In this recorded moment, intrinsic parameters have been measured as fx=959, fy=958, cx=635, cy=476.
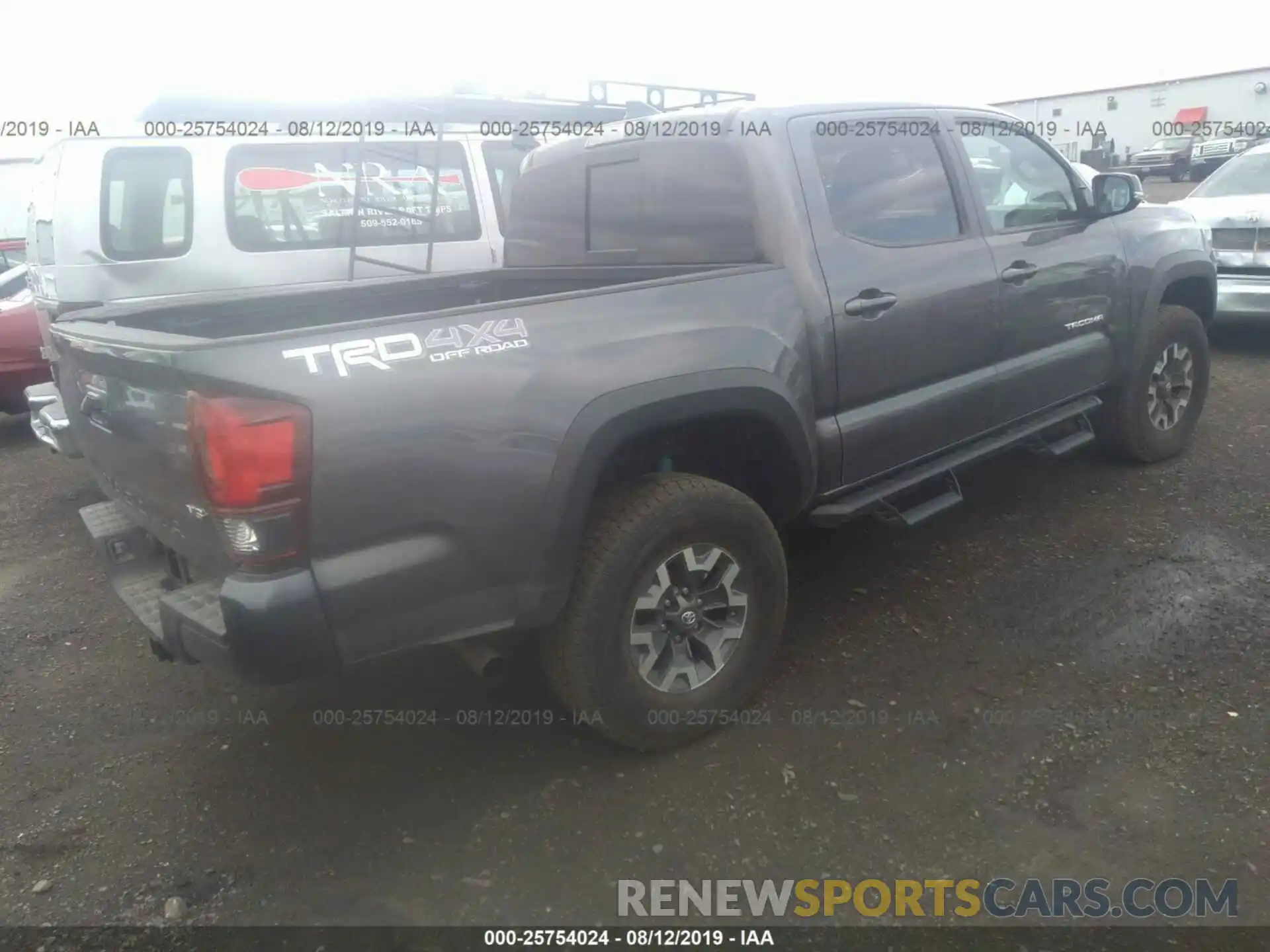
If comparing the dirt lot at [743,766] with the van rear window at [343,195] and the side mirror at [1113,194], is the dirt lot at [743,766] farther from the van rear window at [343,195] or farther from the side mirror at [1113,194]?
the van rear window at [343,195]

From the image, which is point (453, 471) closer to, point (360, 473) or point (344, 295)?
point (360, 473)

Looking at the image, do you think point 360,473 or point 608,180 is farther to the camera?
point 608,180

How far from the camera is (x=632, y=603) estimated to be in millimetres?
2777

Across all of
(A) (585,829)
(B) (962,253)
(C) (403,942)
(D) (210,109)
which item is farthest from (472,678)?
(D) (210,109)

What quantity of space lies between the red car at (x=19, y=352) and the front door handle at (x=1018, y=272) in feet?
21.9

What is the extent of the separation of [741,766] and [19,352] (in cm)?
675

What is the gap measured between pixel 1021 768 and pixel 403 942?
1.78m

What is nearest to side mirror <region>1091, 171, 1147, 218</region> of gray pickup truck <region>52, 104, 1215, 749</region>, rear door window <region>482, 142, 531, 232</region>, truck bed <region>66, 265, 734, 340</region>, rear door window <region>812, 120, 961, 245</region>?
gray pickup truck <region>52, 104, 1215, 749</region>

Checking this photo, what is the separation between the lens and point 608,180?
371 cm

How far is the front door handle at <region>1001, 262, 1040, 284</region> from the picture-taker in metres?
3.82

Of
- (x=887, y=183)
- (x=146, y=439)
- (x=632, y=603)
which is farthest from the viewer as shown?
(x=887, y=183)

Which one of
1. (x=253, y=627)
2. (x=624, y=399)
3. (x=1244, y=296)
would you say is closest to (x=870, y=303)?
(x=624, y=399)

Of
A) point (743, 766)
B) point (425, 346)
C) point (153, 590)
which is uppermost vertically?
point (425, 346)

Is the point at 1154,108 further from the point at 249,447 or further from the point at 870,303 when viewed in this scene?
the point at 249,447
